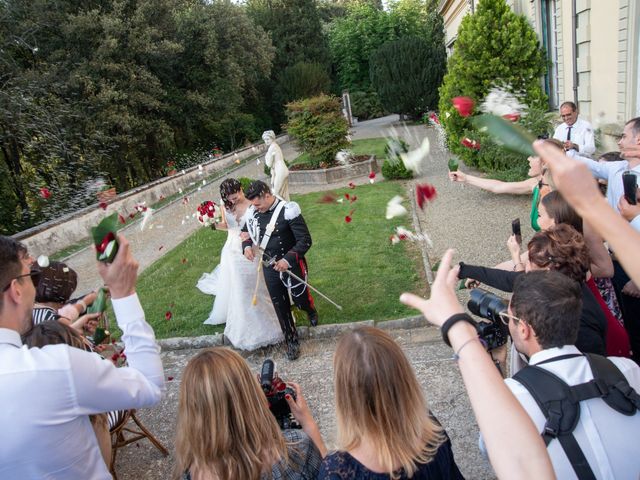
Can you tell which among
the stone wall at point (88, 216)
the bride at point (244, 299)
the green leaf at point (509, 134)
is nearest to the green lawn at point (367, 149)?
the stone wall at point (88, 216)

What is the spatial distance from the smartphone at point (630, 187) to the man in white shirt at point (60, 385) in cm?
306

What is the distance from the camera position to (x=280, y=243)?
538cm

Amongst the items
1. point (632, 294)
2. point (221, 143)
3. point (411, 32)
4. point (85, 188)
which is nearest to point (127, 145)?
point (85, 188)

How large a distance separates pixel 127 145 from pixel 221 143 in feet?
34.2

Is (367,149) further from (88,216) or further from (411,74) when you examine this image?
(411,74)

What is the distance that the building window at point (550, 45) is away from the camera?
13.1 m

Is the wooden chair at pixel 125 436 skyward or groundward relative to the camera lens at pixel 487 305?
groundward

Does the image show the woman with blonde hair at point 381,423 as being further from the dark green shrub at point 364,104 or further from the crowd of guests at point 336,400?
the dark green shrub at point 364,104

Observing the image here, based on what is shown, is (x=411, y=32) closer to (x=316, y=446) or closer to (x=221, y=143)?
(x=221, y=143)

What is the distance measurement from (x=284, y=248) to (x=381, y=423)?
3.75 meters

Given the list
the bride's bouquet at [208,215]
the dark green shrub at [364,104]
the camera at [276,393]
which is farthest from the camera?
the dark green shrub at [364,104]

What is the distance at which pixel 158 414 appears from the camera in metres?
4.75

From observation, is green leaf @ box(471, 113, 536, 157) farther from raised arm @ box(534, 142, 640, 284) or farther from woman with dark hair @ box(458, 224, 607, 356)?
woman with dark hair @ box(458, 224, 607, 356)

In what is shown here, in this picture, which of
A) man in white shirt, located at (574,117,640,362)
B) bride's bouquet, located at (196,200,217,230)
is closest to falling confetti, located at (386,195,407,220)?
bride's bouquet, located at (196,200,217,230)
